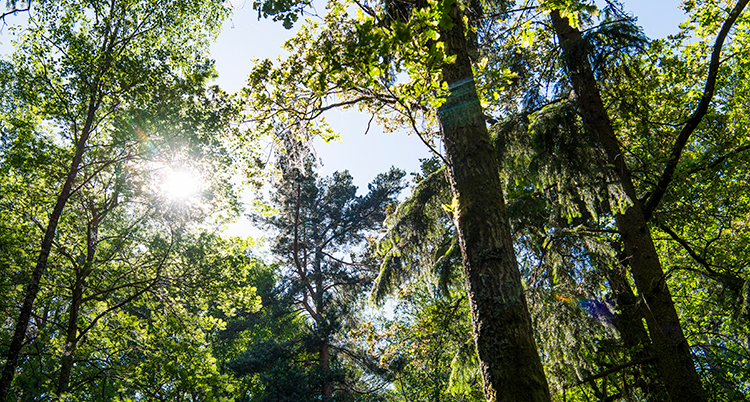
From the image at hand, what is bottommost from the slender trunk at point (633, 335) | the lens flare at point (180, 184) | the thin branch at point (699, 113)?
the slender trunk at point (633, 335)

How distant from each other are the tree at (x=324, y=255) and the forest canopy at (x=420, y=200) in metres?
0.21

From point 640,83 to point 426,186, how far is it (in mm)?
3074

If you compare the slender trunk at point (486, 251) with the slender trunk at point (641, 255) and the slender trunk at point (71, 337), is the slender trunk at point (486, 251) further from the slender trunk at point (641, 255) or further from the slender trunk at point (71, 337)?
the slender trunk at point (71, 337)

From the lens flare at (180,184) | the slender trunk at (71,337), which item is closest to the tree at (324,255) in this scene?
the lens flare at (180,184)

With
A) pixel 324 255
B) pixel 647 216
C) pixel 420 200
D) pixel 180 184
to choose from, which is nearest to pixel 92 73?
pixel 180 184

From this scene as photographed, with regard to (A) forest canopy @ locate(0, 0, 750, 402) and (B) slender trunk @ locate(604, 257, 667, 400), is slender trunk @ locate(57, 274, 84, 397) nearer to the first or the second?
(A) forest canopy @ locate(0, 0, 750, 402)

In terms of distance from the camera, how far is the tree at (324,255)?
15.7 metres

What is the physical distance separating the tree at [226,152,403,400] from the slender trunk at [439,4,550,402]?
533 inches

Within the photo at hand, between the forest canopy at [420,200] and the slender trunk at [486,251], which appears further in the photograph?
the forest canopy at [420,200]

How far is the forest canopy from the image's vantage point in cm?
299

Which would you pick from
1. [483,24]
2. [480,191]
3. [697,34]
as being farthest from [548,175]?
[697,34]

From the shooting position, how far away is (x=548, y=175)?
194 inches

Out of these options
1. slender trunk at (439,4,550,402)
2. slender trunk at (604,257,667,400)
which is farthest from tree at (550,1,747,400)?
slender trunk at (439,4,550,402)

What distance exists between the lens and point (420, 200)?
533 centimetres
